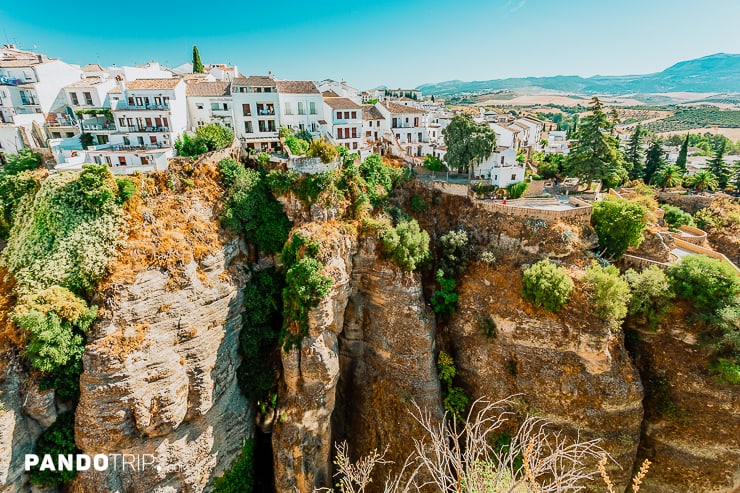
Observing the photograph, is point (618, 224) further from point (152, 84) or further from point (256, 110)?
point (152, 84)

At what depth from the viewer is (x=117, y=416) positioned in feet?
74.8

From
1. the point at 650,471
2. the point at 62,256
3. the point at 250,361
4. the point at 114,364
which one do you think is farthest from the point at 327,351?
the point at 650,471

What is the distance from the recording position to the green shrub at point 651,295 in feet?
79.9

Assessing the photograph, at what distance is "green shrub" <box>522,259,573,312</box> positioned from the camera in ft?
81.1

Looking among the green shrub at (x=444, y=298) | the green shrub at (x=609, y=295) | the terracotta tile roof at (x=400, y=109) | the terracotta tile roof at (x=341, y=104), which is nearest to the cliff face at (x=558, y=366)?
the green shrub at (x=609, y=295)

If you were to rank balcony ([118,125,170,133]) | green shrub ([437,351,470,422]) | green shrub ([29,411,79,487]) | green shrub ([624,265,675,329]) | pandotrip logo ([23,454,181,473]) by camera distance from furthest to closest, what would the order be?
1. balcony ([118,125,170,133])
2. green shrub ([437,351,470,422])
3. green shrub ([624,265,675,329])
4. green shrub ([29,411,79,487])
5. pandotrip logo ([23,454,181,473])

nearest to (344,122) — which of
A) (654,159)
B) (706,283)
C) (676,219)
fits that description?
(706,283)

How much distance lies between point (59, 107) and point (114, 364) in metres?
31.0

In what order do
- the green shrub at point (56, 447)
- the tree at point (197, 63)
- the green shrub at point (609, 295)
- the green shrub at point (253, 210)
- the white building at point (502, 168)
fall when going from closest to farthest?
1. the green shrub at point (56, 447)
2. the green shrub at point (609, 295)
3. the green shrub at point (253, 210)
4. the white building at point (502, 168)
5. the tree at point (197, 63)

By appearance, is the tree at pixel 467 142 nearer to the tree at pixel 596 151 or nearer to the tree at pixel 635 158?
the tree at pixel 596 151

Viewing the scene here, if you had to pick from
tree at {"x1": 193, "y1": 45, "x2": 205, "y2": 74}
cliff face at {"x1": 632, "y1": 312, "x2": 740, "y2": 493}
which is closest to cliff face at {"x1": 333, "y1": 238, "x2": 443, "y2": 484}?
cliff face at {"x1": 632, "y1": 312, "x2": 740, "y2": 493}

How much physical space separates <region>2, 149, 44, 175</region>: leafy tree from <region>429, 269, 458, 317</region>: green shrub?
35.0 meters

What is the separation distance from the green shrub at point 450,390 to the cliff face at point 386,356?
634 mm

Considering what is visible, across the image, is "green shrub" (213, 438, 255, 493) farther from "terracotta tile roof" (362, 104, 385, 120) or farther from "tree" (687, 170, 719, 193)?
"tree" (687, 170, 719, 193)
